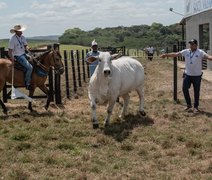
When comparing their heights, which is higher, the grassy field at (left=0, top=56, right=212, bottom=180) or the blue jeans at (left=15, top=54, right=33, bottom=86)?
the blue jeans at (left=15, top=54, right=33, bottom=86)

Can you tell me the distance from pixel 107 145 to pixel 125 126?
164 cm

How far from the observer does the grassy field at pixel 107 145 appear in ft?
21.0

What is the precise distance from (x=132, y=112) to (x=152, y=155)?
157 inches

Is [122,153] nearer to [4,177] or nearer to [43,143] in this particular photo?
[43,143]

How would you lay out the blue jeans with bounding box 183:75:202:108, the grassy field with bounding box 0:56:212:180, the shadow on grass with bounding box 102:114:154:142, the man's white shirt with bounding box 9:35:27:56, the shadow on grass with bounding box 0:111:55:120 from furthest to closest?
the man's white shirt with bounding box 9:35:27:56, the blue jeans with bounding box 183:75:202:108, the shadow on grass with bounding box 0:111:55:120, the shadow on grass with bounding box 102:114:154:142, the grassy field with bounding box 0:56:212:180

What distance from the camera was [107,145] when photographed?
7934mm

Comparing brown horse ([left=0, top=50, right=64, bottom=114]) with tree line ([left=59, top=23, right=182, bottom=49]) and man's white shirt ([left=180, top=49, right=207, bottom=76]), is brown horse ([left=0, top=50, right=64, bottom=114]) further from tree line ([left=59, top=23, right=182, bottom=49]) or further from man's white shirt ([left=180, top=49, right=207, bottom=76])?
tree line ([left=59, top=23, right=182, bottom=49])

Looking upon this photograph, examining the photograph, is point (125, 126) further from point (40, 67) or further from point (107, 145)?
point (40, 67)

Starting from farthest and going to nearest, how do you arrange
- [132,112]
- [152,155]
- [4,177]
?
[132,112] → [152,155] → [4,177]

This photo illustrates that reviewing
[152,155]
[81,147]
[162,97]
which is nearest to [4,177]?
[81,147]

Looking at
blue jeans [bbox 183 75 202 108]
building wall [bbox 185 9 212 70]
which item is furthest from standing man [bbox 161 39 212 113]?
building wall [bbox 185 9 212 70]

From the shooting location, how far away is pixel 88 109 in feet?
39.2

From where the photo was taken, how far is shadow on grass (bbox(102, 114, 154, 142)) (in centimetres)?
864

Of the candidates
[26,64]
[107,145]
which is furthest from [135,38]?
[107,145]
